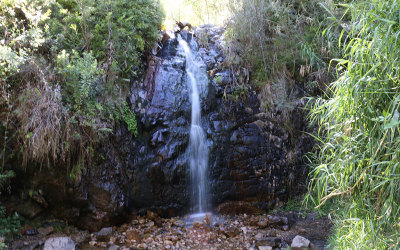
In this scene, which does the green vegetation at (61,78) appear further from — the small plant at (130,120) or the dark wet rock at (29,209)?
the dark wet rock at (29,209)

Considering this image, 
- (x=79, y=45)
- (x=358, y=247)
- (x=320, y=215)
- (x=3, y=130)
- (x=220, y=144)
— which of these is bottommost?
(x=320, y=215)

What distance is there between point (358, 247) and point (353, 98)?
133 centimetres

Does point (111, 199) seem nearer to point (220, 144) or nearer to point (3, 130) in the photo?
point (3, 130)

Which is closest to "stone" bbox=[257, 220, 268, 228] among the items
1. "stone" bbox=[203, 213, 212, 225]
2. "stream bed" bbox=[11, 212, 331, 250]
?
"stream bed" bbox=[11, 212, 331, 250]

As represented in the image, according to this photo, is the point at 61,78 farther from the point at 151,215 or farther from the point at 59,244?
the point at 151,215

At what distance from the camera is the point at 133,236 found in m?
4.70

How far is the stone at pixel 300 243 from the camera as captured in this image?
4469mm

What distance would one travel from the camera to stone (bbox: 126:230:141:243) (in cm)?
468

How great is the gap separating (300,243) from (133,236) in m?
2.81

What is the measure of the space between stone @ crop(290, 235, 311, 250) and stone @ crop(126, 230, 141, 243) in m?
2.59

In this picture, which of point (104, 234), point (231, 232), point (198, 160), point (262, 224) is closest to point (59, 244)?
point (104, 234)

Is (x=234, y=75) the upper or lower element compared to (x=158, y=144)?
upper

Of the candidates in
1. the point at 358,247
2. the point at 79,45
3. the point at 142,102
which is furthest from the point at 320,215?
the point at 79,45

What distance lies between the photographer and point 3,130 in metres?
4.36
